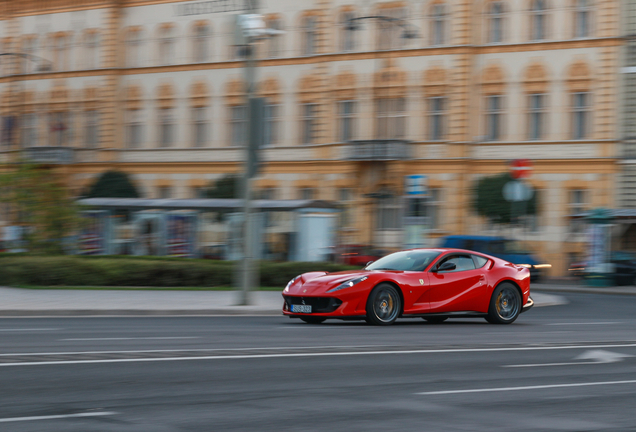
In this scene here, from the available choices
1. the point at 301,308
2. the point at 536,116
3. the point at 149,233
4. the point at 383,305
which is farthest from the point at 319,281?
the point at 536,116

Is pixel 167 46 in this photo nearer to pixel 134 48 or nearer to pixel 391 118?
pixel 134 48

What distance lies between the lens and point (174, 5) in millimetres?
55031

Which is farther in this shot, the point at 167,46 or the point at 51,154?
the point at 51,154

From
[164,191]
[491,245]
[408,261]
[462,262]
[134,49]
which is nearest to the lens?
[408,261]

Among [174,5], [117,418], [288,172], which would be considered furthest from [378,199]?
[117,418]

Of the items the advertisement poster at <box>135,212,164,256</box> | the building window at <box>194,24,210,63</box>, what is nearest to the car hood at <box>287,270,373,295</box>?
the advertisement poster at <box>135,212,164,256</box>

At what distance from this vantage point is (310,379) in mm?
9383

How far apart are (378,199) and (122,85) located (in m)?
17.7

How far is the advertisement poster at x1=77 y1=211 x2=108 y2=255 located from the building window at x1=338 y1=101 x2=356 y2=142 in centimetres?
1353

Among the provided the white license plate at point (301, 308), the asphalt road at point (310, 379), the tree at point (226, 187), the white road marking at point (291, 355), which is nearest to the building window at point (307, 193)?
the tree at point (226, 187)

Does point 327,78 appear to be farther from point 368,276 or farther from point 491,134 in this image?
point 368,276

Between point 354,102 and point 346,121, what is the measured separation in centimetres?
110

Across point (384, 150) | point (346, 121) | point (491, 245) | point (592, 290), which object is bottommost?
point (592, 290)

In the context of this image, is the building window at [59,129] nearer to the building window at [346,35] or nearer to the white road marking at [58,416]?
the building window at [346,35]
